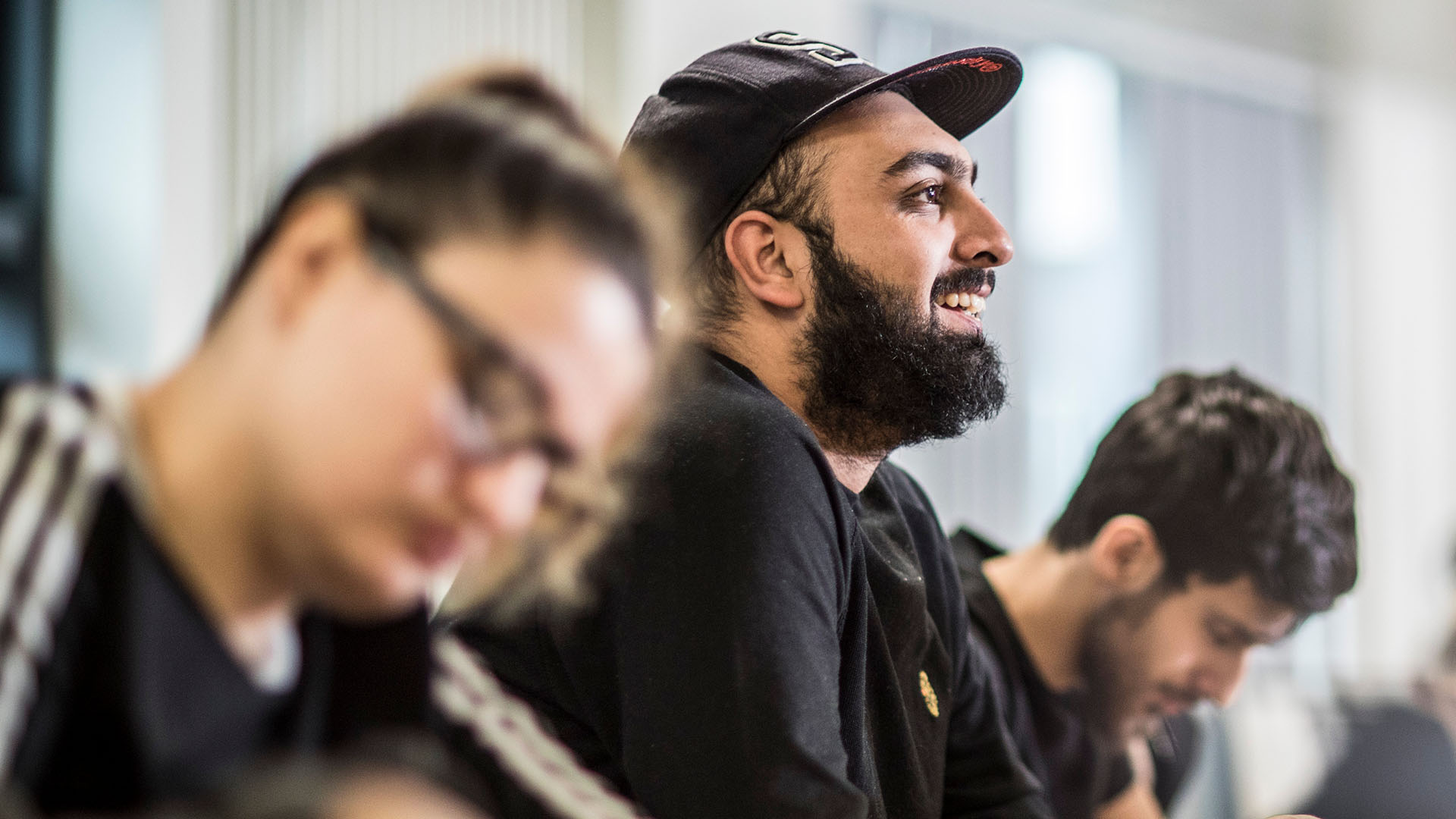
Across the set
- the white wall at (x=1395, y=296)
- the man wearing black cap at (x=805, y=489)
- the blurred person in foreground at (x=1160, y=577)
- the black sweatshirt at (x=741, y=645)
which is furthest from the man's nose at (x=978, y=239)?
the white wall at (x=1395, y=296)

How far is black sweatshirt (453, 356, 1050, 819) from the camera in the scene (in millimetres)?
830

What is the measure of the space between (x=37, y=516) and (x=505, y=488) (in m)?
0.19

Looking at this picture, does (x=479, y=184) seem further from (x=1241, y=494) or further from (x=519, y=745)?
(x=1241, y=494)

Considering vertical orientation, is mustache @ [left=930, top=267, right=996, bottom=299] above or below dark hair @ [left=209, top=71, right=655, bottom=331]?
below

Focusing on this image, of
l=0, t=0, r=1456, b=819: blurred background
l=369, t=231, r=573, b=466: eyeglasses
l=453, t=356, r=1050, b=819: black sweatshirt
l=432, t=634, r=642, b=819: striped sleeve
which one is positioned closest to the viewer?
l=369, t=231, r=573, b=466: eyeglasses

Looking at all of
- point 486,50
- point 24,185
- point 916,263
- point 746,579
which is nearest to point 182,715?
point 746,579

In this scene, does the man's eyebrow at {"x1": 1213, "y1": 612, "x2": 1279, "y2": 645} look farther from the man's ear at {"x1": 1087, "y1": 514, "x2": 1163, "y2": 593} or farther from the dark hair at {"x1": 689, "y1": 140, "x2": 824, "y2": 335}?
the dark hair at {"x1": 689, "y1": 140, "x2": 824, "y2": 335}

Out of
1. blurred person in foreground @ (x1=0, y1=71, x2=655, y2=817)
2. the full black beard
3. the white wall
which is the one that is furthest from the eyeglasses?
the white wall

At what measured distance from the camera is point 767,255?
1211 millimetres

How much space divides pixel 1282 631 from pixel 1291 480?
0.70ft

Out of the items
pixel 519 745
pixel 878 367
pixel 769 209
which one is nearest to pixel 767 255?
pixel 769 209

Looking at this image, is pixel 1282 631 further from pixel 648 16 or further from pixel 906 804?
pixel 648 16

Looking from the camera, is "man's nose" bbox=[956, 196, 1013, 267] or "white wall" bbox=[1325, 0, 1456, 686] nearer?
"man's nose" bbox=[956, 196, 1013, 267]

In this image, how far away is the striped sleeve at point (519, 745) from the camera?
711 mm
